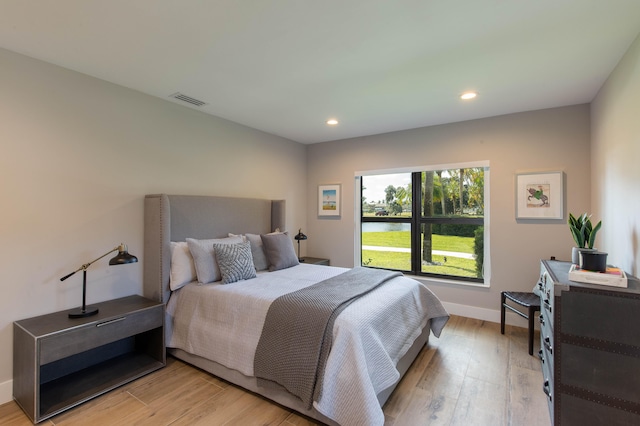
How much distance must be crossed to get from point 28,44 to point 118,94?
70 cm

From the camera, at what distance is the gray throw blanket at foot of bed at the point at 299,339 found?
1851 millimetres

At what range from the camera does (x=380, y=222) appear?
15.1 feet

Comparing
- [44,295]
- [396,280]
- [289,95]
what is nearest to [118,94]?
[289,95]

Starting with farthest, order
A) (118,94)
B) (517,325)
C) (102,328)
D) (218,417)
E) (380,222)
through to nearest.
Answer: (380,222)
(517,325)
(118,94)
(102,328)
(218,417)

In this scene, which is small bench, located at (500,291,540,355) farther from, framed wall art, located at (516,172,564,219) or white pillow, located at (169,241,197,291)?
white pillow, located at (169,241,197,291)

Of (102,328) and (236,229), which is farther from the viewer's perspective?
(236,229)

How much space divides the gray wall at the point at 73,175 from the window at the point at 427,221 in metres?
2.58

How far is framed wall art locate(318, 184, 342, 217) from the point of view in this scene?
4.78 metres

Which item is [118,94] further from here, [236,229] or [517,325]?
[517,325]

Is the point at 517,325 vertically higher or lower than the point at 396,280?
lower

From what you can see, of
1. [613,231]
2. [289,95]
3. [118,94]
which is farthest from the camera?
[289,95]

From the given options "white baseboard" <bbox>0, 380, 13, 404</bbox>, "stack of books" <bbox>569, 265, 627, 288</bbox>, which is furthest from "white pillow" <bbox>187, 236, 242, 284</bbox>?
"stack of books" <bbox>569, 265, 627, 288</bbox>

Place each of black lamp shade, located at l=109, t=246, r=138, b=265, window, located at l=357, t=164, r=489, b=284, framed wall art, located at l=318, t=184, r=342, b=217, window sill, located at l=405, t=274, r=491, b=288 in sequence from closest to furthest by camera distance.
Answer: black lamp shade, located at l=109, t=246, r=138, b=265
window sill, located at l=405, t=274, r=491, b=288
window, located at l=357, t=164, r=489, b=284
framed wall art, located at l=318, t=184, r=342, b=217

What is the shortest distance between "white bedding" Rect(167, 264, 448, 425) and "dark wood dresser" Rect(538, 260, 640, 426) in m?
0.94
